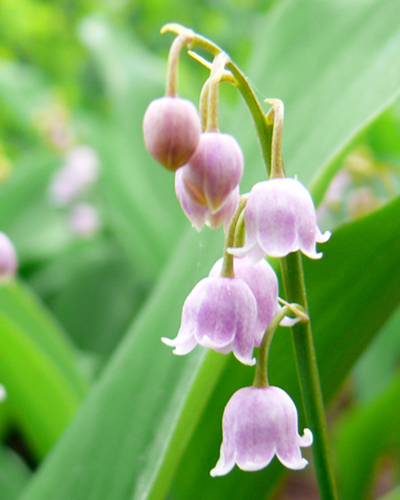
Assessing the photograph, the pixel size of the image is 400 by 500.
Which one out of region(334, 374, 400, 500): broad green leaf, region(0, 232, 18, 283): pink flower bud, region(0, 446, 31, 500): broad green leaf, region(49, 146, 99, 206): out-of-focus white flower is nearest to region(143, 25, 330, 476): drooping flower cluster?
region(0, 232, 18, 283): pink flower bud

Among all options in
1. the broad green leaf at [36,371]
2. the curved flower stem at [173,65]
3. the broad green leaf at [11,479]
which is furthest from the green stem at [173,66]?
the broad green leaf at [11,479]

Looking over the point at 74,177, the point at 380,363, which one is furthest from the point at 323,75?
the point at 74,177

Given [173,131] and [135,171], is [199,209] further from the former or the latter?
[135,171]

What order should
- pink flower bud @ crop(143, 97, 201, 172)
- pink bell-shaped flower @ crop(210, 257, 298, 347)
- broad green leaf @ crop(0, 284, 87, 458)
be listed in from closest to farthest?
pink flower bud @ crop(143, 97, 201, 172) < pink bell-shaped flower @ crop(210, 257, 298, 347) < broad green leaf @ crop(0, 284, 87, 458)

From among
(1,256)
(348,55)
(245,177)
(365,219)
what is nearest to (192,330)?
(365,219)

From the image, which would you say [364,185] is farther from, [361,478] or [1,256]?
[1,256]

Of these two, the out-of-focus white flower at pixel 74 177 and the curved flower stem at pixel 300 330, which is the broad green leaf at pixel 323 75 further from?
the out-of-focus white flower at pixel 74 177

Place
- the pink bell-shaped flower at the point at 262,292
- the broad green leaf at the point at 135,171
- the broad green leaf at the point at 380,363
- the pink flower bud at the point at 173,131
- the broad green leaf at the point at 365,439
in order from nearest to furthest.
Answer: the pink flower bud at the point at 173,131 → the pink bell-shaped flower at the point at 262,292 → the broad green leaf at the point at 365,439 → the broad green leaf at the point at 380,363 → the broad green leaf at the point at 135,171

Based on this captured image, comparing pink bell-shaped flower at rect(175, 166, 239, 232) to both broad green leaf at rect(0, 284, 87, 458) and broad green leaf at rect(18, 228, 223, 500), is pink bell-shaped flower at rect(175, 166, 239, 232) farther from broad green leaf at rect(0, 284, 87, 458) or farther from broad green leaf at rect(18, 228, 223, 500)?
broad green leaf at rect(0, 284, 87, 458)
